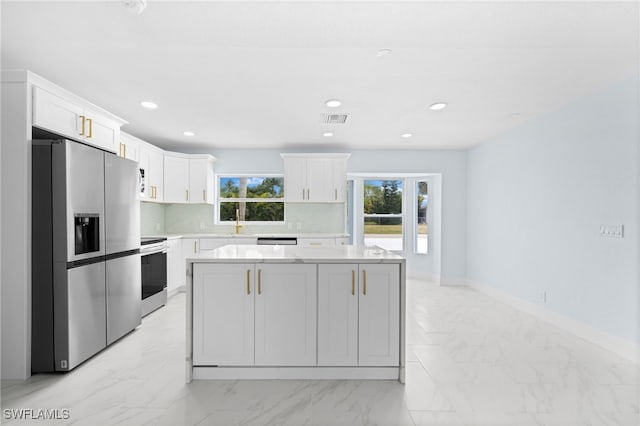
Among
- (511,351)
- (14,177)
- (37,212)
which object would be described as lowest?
(511,351)

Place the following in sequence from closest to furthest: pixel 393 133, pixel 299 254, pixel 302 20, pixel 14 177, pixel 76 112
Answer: pixel 302 20 → pixel 14 177 → pixel 299 254 → pixel 76 112 → pixel 393 133

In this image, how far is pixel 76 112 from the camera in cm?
290

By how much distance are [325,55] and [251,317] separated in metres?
2.04

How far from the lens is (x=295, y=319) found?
251cm

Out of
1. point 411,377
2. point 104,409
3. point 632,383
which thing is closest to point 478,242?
point 632,383

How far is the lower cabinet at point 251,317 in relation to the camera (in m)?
2.49

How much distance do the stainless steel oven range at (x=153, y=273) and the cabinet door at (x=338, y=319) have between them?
8.30 ft

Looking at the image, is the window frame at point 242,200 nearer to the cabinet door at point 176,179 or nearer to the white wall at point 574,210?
the cabinet door at point 176,179

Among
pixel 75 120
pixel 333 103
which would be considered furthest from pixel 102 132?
pixel 333 103

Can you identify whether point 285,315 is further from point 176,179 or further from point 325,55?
point 176,179

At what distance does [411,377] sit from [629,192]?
254 centimetres

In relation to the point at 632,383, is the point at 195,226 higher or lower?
higher

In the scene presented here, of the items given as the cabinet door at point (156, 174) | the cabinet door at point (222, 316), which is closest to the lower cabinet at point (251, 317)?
the cabinet door at point (222, 316)

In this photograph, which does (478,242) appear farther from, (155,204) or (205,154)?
(155,204)
